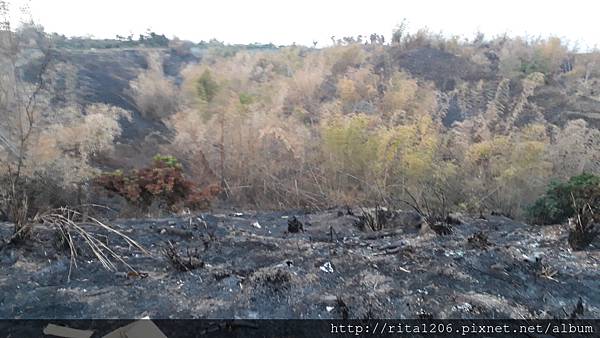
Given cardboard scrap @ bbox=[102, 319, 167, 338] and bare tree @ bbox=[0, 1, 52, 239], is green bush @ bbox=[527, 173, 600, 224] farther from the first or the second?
bare tree @ bbox=[0, 1, 52, 239]

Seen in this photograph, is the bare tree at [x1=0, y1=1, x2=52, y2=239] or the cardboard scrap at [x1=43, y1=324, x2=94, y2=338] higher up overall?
the bare tree at [x1=0, y1=1, x2=52, y2=239]

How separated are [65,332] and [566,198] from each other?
12.7 feet

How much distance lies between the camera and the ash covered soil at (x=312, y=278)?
2.25 metres

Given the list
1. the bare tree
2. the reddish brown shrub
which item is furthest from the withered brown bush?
the reddish brown shrub

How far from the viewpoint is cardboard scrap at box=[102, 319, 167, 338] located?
1.94m

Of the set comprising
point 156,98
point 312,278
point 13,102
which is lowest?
point 312,278

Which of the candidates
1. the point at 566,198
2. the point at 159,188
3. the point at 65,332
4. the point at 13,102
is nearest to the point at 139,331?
the point at 65,332

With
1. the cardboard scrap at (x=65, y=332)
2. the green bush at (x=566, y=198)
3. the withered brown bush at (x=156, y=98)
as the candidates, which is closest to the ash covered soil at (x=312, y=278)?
the cardboard scrap at (x=65, y=332)

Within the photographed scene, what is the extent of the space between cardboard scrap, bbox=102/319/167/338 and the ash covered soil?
14 centimetres

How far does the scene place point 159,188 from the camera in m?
4.30

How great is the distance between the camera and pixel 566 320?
2.21 m

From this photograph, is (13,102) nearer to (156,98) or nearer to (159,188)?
(159,188)

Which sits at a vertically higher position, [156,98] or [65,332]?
[156,98]

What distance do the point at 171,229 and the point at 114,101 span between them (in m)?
9.57
